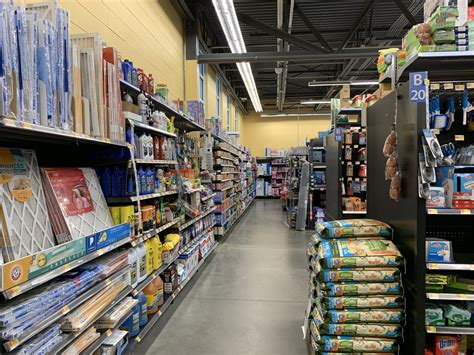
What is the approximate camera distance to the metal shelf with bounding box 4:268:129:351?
1435 mm

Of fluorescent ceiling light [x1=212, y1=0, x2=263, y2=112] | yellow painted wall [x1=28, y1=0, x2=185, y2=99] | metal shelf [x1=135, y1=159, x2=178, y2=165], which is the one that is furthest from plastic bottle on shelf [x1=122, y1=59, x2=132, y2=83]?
fluorescent ceiling light [x1=212, y1=0, x2=263, y2=112]

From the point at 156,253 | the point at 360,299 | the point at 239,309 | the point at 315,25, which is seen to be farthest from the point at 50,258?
the point at 315,25

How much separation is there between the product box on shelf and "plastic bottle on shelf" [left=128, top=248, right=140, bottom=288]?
37 cm

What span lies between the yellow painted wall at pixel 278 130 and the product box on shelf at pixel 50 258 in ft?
56.8

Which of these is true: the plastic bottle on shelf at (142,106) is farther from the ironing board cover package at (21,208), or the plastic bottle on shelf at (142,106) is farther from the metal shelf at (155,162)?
the ironing board cover package at (21,208)

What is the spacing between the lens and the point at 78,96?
193 centimetres

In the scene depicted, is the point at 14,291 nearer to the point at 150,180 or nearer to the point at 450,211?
the point at 150,180

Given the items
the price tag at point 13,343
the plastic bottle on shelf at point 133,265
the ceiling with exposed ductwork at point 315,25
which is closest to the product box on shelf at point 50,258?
the price tag at point 13,343

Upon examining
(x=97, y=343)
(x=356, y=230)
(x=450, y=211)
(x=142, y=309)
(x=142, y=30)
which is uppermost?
(x=142, y=30)

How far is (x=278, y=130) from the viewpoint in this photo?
65.1 ft

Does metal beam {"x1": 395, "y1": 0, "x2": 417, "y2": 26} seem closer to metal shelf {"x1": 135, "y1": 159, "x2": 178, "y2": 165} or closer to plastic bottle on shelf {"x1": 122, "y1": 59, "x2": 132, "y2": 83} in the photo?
metal shelf {"x1": 135, "y1": 159, "x2": 178, "y2": 165}

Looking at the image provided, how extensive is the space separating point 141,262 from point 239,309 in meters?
1.50

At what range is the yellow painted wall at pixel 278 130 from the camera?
1945cm

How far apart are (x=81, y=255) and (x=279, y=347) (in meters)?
2.04
